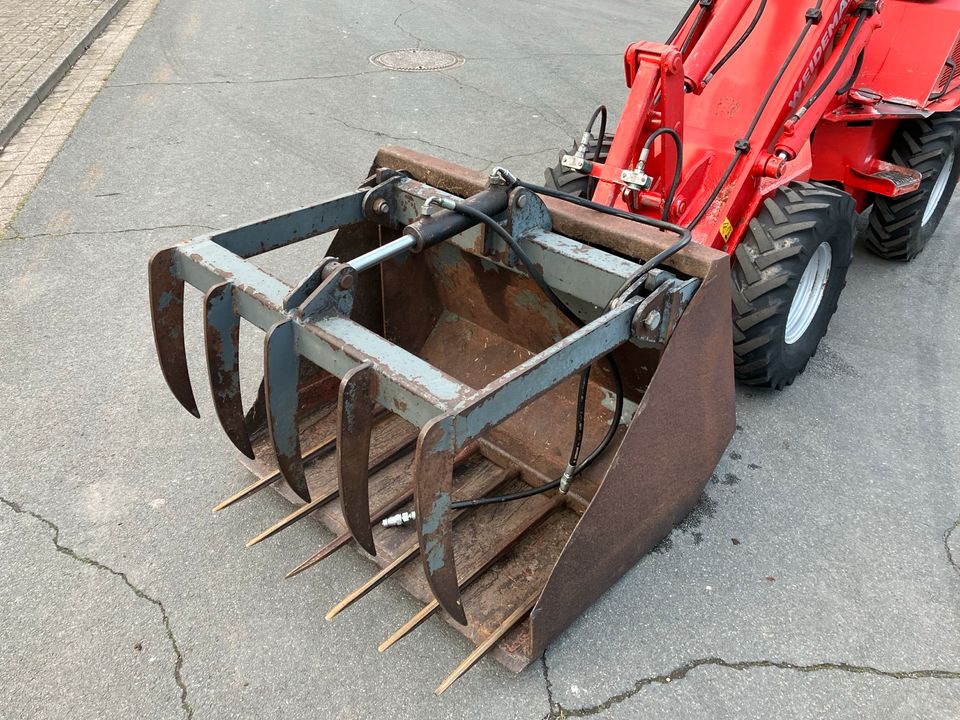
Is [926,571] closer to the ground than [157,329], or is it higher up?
closer to the ground

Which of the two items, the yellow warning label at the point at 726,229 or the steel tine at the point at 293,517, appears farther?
the yellow warning label at the point at 726,229

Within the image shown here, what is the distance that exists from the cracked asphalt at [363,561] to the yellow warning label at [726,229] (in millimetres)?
842

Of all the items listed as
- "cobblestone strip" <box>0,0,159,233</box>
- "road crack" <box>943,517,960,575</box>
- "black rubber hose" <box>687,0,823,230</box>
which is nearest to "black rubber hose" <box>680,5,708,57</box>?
"black rubber hose" <box>687,0,823,230</box>

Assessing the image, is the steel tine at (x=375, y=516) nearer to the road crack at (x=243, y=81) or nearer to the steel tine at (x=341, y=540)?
the steel tine at (x=341, y=540)

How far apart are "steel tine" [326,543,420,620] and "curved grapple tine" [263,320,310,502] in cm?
37

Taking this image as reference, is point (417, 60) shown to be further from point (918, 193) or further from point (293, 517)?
point (293, 517)

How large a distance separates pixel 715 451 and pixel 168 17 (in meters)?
9.45

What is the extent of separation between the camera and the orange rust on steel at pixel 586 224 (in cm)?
244

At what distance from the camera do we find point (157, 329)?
2549 millimetres

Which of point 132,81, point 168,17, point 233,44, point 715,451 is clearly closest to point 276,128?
point 132,81

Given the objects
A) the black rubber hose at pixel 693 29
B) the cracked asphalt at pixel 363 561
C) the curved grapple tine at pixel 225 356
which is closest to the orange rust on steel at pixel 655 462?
the cracked asphalt at pixel 363 561

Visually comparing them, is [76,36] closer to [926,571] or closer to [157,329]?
[157,329]

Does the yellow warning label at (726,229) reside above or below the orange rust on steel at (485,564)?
above

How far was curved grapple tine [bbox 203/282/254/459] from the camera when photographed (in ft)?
7.59
